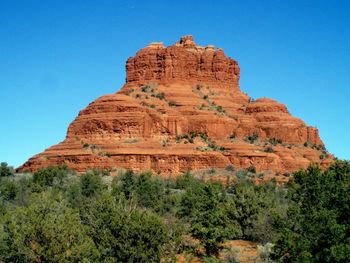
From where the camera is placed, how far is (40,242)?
38125 millimetres

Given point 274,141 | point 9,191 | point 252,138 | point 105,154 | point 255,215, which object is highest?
point 252,138

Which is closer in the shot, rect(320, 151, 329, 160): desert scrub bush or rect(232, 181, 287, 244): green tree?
rect(232, 181, 287, 244): green tree

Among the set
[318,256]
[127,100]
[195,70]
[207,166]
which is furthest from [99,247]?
[195,70]

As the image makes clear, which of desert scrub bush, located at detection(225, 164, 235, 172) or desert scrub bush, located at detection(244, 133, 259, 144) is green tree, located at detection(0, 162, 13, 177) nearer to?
desert scrub bush, located at detection(225, 164, 235, 172)

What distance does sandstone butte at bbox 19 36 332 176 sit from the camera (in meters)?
110

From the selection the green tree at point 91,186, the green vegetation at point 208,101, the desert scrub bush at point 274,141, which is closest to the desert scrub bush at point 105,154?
the green tree at point 91,186

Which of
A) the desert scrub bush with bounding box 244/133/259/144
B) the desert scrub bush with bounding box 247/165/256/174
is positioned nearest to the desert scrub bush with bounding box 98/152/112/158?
the desert scrub bush with bounding box 247/165/256/174

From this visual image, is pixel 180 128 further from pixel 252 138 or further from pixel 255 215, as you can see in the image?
pixel 255 215

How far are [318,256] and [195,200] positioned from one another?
3140 cm

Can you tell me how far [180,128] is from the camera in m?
117

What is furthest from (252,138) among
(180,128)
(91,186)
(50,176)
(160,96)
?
(91,186)

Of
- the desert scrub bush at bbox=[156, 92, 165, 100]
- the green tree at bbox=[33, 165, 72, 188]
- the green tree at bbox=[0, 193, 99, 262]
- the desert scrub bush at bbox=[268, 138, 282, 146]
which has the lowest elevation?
the green tree at bbox=[0, 193, 99, 262]

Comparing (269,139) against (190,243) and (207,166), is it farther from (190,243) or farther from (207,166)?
(190,243)

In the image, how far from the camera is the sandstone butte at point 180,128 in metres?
110
